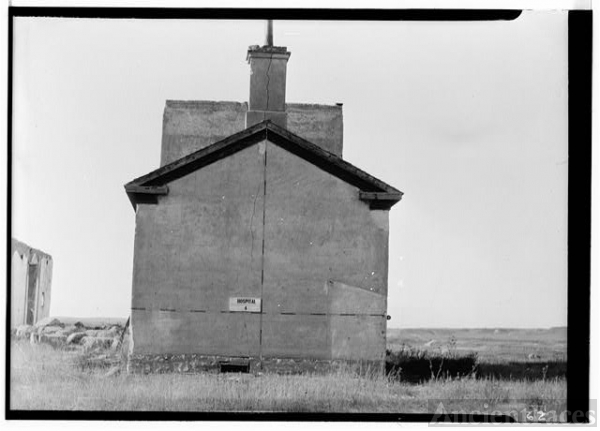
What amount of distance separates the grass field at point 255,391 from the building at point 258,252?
0.74 ft

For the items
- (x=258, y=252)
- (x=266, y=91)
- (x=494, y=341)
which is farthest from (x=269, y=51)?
(x=494, y=341)

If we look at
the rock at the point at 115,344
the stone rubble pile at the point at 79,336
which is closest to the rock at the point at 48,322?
the stone rubble pile at the point at 79,336

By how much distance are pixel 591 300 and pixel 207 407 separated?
407cm

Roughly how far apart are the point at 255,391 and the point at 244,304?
0.94 metres

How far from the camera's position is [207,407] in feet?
42.3

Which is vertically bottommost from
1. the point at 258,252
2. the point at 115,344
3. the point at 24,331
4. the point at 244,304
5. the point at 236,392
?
the point at 236,392

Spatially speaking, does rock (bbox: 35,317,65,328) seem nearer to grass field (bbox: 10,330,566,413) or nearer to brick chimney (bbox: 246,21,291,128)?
grass field (bbox: 10,330,566,413)

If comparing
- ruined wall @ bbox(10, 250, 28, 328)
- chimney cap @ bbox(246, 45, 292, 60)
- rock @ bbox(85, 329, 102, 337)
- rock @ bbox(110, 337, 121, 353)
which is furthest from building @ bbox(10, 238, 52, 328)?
chimney cap @ bbox(246, 45, 292, 60)

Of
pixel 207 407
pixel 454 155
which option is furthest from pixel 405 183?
pixel 207 407

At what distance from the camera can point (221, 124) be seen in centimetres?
1361

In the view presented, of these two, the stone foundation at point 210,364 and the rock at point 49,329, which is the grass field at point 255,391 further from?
the rock at point 49,329

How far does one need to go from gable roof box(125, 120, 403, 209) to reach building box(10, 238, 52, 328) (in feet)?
4.12

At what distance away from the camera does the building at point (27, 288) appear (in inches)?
504

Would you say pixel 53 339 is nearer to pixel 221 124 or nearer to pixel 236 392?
pixel 236 392
